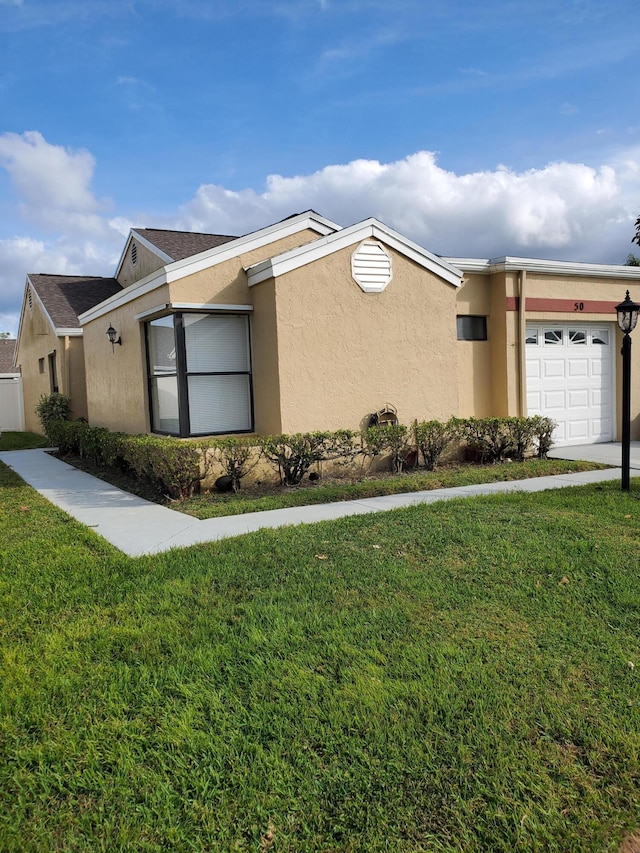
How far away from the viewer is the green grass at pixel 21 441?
17.5 metres

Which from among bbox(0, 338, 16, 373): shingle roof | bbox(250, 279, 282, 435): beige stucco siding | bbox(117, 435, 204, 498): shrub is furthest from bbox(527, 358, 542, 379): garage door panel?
bbox(0, 338, 16, 373): shingle roof

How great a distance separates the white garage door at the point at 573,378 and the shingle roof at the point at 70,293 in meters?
11.6

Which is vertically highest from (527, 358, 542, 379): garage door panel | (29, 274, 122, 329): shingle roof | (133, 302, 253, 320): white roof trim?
(29, 274, 122, 329): shingle roof

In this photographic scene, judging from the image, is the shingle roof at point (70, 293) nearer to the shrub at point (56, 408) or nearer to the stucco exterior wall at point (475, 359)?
the shrub at point (56, 408)

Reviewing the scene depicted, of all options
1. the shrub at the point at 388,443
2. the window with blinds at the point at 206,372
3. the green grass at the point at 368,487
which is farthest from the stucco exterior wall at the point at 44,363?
the shrub at the point at 388,443

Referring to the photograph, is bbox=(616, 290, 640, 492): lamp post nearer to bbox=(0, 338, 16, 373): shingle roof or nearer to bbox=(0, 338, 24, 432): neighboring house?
bbox=(0, 338, 24, 432): neighboring house

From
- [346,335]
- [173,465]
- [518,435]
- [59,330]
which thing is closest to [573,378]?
[518,435]

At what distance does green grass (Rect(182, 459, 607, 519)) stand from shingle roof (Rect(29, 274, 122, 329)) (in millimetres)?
10607

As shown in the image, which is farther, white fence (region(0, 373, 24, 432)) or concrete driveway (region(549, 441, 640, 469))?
white fence (region(0, 373, 24, 432))

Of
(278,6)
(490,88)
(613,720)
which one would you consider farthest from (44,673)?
(490,88)

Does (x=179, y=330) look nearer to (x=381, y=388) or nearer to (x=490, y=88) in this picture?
(x=381, y=388)

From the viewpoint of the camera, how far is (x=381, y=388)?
998 cm

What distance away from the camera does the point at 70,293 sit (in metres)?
18.4

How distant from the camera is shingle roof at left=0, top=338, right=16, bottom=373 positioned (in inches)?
1246
